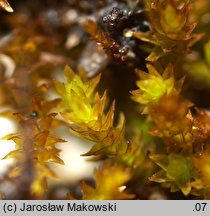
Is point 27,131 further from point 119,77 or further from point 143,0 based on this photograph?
point 143,0

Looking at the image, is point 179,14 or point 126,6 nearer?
point 179,14

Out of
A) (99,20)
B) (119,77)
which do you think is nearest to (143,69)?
(119,77)

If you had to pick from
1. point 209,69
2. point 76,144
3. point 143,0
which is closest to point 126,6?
point 143,0

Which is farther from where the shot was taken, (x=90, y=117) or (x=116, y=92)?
(x=116, y=92)

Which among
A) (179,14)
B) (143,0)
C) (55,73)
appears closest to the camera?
(179,14)

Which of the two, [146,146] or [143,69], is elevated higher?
[143,69]

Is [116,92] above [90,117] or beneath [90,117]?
above

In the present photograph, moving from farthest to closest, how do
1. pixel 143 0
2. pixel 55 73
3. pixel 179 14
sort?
1. pixel 55 73
2. pixel 143 0
3. pixel 179 14

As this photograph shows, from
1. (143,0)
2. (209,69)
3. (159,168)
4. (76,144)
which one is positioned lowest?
(159,168)

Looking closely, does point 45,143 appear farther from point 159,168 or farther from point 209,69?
point 209,69
